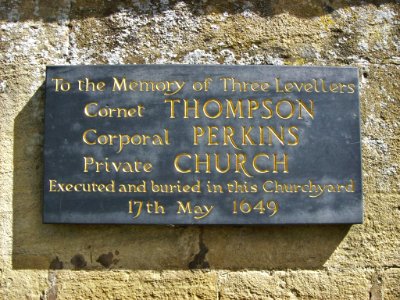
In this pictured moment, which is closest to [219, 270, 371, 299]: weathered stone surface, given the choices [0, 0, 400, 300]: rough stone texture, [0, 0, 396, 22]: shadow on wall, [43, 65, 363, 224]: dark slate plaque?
[0, 0, 400, 300]: rough stone texture

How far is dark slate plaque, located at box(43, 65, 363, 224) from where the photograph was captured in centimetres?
314

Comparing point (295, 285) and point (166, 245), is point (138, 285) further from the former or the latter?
point (295, 285)

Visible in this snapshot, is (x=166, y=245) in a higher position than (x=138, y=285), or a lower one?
higher

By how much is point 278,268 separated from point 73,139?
1.46 m

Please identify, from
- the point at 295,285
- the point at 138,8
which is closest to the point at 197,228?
the point at 295,285

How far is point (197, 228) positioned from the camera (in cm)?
321

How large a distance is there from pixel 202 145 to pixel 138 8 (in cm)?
100

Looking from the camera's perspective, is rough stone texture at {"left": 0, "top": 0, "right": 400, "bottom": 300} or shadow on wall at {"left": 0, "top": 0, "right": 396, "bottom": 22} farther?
shadow on wall at {"left": 0, "top": 0, "right": 396, "bottom": 22}

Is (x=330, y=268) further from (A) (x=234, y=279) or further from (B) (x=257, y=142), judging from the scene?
(B) (x=257, y=142)

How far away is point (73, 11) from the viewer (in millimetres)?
3420

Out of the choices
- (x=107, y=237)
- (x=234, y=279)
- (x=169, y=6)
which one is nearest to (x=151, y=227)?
(x=107, y=237)

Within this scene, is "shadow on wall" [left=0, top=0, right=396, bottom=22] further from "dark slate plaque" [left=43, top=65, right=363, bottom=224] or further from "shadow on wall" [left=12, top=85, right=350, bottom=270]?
"shadow on wall" [left=12, top=85, right=350, bottom=270]

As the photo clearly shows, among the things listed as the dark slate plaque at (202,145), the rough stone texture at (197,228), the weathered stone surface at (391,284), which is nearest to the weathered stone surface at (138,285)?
the rough stone texture at (197,228)

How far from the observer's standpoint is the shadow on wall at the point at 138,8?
11.2ft
